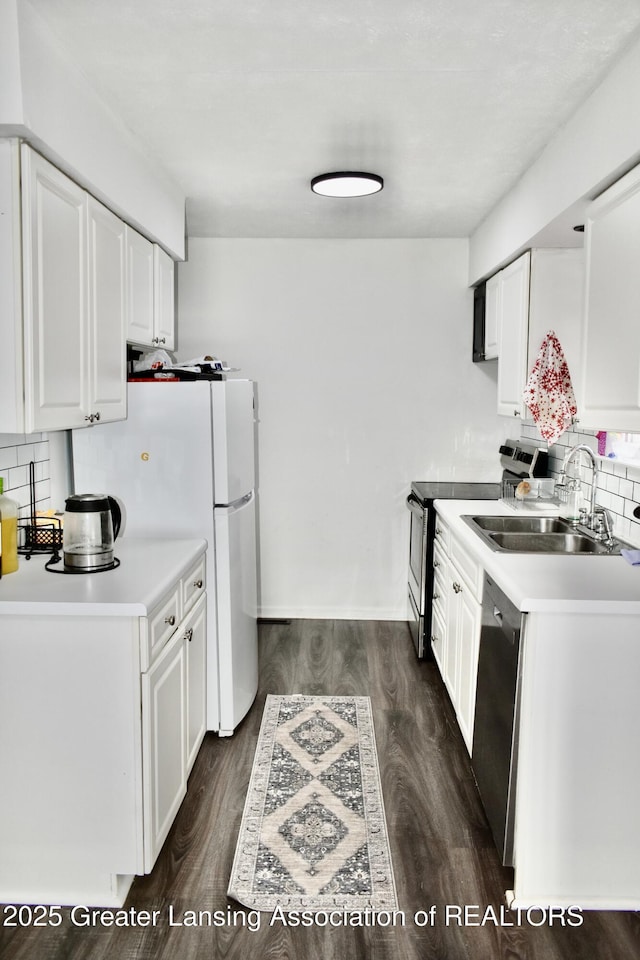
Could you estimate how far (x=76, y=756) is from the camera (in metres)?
1.99

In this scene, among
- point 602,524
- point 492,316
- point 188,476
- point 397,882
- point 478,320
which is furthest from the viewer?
point 478,320

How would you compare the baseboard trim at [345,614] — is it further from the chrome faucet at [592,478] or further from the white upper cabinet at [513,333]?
the chrome faucet at [592,478]

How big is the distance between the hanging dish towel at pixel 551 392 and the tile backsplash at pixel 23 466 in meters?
2.09

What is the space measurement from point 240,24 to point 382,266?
100 inches

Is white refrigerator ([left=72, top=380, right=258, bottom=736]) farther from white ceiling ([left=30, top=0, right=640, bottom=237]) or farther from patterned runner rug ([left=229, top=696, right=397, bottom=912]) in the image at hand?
white ceiling ([left=30, top=0, right=640, bottom=237])

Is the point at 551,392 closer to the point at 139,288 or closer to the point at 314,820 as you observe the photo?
the point at 139,288

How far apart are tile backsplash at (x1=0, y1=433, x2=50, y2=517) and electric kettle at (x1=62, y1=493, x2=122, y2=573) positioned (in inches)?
16.2

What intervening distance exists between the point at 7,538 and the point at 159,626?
585 millimetres

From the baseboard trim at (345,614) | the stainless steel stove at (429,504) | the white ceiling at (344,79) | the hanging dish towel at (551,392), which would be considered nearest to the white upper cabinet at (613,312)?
the white ceiling at (344,79)

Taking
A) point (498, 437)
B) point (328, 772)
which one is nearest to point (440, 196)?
point (498, 437)

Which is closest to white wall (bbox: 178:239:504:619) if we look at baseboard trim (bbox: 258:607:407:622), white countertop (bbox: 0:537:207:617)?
baseboard trim (bbox: 258:607:407:622)

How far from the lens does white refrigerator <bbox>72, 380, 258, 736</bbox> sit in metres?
2.83

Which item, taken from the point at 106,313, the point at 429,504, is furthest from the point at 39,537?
the point at 429,504

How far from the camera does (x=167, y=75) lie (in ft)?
7.00
